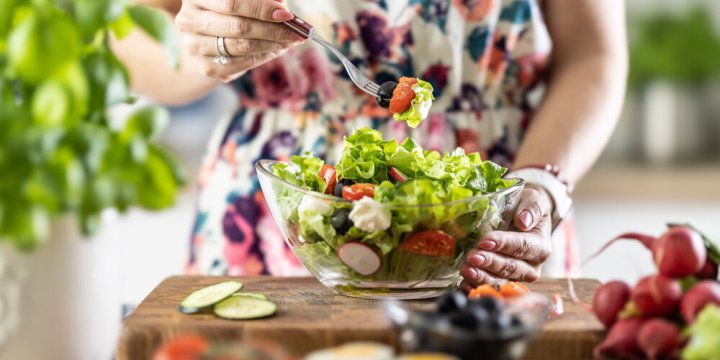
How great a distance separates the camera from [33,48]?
87 centimetres

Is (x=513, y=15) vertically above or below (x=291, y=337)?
above

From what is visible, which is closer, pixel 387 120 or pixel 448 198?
pixel 448 198

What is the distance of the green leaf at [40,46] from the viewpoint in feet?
2.86

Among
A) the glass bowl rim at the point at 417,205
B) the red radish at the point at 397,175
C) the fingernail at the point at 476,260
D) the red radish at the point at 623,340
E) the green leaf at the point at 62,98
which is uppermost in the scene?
the green leaf at the point at 62,98

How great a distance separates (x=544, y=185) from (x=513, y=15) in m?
0.49

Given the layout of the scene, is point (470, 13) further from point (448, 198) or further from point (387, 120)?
point (448, 198)

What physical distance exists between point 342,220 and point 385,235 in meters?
0.06

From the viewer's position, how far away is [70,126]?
90 centimetres

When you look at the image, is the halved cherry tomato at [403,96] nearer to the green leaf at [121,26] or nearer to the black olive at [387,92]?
the black olive at [387,92]

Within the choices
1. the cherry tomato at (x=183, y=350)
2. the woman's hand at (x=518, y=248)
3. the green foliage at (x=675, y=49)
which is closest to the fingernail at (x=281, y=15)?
the woman's hand at (x=518, y=248)

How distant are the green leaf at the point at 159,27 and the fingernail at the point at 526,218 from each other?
0.63m

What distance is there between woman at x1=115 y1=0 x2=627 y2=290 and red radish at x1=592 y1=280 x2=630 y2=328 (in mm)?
616

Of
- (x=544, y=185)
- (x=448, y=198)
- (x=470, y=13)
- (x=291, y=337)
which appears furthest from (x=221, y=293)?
(x=470, y=13)

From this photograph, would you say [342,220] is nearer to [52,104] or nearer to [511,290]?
[511,290]
